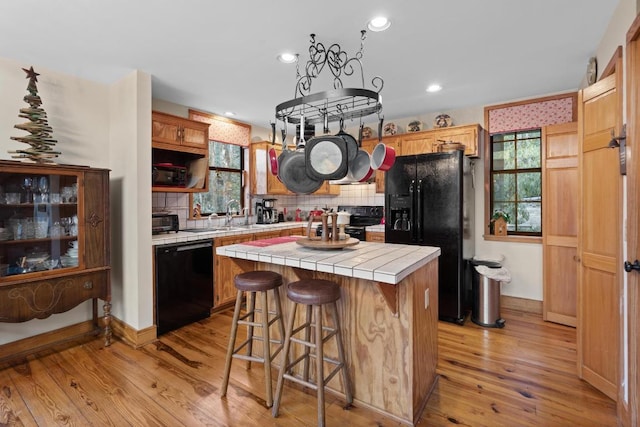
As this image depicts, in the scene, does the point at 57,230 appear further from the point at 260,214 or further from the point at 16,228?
the point at 260,214

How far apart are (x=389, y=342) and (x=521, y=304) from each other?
273 cm

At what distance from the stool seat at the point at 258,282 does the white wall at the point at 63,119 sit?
2.07 metres

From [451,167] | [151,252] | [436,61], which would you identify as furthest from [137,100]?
[451,167]

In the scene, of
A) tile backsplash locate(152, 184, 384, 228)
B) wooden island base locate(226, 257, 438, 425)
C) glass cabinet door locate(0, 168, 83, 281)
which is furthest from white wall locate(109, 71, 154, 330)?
wooden island base locate(226, 257, 438, 425)

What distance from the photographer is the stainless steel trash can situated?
3285 millimetres

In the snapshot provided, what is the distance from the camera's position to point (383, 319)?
194 centimetres

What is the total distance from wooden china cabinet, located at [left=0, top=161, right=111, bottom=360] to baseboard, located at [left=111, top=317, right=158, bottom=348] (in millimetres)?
148

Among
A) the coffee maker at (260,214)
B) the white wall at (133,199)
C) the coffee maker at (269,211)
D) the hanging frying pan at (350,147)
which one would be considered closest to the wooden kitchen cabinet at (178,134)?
the white wall at (133,199)

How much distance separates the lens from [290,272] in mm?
2344

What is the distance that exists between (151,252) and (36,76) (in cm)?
178

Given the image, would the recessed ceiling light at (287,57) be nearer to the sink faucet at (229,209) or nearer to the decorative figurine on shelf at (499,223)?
the sink faucet at (229,209)

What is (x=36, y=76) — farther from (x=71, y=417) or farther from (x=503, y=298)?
(x=503, y=298)

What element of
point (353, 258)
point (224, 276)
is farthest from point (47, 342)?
point (353, 258)

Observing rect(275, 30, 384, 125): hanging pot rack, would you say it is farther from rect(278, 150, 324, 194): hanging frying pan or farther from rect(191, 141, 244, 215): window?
rect(191, 141, 244, 215): window
